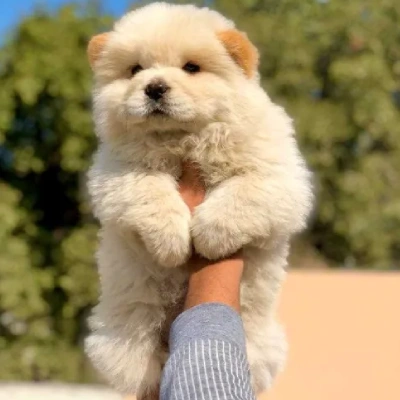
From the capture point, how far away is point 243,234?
197 centimetres

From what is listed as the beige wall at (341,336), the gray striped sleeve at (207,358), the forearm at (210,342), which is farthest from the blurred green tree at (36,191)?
the gray striped sleeve at (207,358)

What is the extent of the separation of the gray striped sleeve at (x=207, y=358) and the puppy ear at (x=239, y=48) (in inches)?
29.7

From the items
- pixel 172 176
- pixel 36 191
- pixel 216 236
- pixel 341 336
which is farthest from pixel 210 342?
pixel 36 191

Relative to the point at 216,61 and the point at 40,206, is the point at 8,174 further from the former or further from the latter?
the point at 216,61

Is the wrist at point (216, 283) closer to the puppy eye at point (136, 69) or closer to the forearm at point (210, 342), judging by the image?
the forearm at point (210, 342)

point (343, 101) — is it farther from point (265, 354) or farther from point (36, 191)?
point (265, 354)

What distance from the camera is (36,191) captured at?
8.39 meters

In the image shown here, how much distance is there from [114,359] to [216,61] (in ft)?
3.02

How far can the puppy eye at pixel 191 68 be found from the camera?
Result: 6.89 ft

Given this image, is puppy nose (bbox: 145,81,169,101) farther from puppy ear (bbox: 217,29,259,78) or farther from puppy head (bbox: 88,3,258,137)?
puppy ear (bbox: 217,29,259,78)

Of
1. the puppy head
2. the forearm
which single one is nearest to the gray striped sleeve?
the forearm

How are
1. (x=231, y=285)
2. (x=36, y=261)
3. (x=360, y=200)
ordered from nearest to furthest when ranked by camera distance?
(x=231, y=285), (x=36, y=261), (x=360, y=200)

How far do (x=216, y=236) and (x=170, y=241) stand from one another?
13 centimetres

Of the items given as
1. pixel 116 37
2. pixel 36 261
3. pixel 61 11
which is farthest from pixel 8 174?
pixel 116 37
